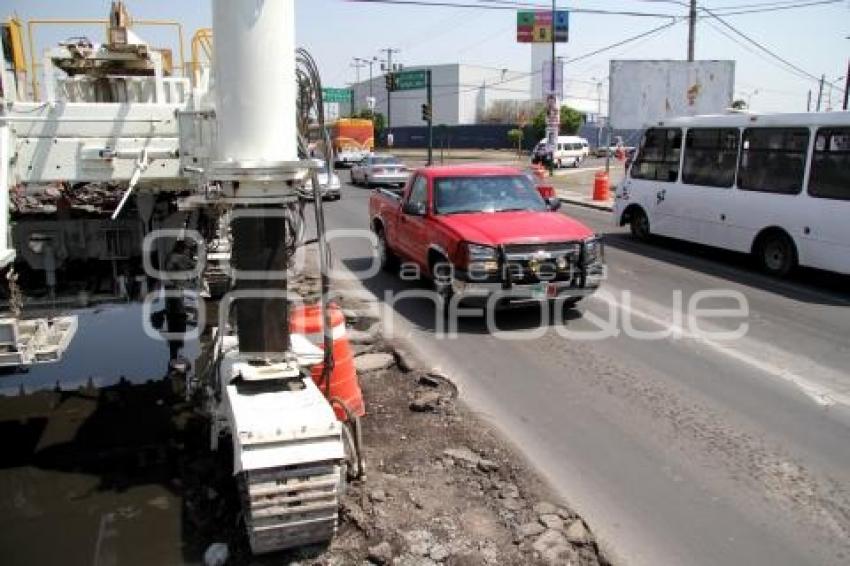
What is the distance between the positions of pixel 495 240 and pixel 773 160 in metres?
6.27

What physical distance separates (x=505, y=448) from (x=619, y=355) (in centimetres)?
278

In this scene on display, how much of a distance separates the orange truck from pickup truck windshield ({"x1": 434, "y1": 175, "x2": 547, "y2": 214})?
40.1m

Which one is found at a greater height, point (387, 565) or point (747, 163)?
point (747, 163)

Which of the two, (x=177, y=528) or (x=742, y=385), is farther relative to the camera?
(x=742, y=385)

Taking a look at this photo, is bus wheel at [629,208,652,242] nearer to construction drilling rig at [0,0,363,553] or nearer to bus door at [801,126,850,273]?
bus door at [801,126,850,273]

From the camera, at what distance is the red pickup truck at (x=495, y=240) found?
8.68 meters

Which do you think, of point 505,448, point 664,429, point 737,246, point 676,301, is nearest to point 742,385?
point 664,429

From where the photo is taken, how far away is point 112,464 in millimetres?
5387

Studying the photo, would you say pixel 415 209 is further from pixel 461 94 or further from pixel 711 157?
pixel 461 94

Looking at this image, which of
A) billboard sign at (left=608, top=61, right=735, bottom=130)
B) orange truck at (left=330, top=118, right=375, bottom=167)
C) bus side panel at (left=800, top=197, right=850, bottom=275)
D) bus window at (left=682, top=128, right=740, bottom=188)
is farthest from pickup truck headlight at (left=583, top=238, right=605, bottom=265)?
orange truck at (left=330, top=118, right=375, bottom=167)

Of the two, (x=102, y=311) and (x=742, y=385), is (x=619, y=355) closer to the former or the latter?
(x=742, y=385)

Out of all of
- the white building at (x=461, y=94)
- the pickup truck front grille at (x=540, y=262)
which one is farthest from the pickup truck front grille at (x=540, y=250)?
the white building at (x=461, y=94)

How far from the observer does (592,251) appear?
9.09m

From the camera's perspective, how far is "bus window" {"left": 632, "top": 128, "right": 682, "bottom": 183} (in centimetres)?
1463
